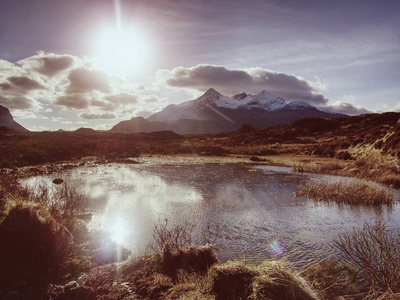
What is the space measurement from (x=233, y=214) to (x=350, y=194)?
8.64 metres

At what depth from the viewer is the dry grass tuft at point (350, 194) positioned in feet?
63.6

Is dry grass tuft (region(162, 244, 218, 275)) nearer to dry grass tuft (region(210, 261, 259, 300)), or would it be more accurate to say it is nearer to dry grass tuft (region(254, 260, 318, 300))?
dry grass tuft (region(210, 261, 259, 300))

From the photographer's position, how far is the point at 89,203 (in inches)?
750

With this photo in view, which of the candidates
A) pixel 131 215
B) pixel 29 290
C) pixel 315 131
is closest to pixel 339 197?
pixel 131 215

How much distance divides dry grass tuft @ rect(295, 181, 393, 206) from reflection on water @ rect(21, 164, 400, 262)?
3.32 ft

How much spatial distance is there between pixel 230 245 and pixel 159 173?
23428 millimetres

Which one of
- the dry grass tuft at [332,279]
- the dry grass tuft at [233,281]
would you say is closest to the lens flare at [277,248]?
the dry grass tuft at [332,279]

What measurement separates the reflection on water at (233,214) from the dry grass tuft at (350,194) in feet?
3.32

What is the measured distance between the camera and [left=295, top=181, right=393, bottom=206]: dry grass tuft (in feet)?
63.6

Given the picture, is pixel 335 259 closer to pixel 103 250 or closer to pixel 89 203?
pixel 103 250

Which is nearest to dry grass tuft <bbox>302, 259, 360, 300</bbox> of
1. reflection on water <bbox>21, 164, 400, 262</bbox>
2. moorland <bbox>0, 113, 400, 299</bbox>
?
moorland <bbox>0, 113, 400, 299</bbox>

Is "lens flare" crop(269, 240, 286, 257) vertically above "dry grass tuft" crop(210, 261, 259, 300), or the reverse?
"dry grass tuft" crop(210, 261, 259, 300)

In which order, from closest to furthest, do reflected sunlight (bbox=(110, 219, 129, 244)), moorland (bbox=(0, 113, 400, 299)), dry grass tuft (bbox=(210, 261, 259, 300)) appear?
dry grass tuft (bbox=(210, 261, 259, 300)) < moorland (bbox=(0, 113, 400, 299)) < reflected sunlight (bbox=(110, 219, 129, 244))

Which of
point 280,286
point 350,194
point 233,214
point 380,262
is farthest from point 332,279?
point 350,194
